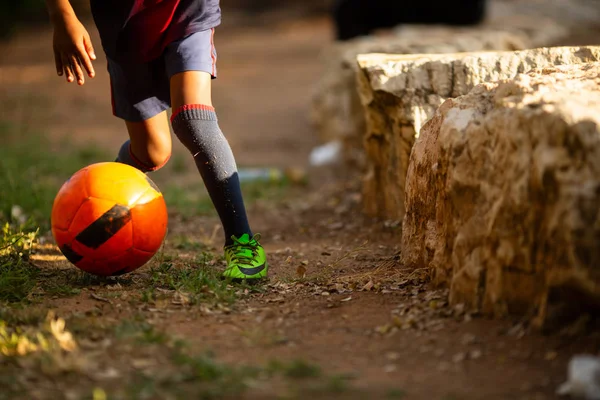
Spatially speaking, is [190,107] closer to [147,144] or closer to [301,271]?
[147,144]

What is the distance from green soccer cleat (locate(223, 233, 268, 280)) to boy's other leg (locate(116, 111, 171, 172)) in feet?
2.46

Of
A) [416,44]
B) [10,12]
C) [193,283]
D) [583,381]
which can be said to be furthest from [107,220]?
[10,12]

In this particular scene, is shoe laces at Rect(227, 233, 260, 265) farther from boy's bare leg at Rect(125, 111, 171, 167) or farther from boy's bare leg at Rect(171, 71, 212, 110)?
boy's bare leg at Rect(125, 111, 171, 167)

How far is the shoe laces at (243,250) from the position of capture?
3156 mm

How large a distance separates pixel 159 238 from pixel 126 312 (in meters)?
0.43

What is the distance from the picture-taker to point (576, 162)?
7.14ft

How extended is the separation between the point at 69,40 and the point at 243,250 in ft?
3.87

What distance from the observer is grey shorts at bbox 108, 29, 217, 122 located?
313 centimetres

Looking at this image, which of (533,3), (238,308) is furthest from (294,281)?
(533,3)

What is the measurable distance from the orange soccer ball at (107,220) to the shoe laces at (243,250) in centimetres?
33

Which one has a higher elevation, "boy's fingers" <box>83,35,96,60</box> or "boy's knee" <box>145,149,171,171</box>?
"boy's fingers" <box>83,35,96,60</box>

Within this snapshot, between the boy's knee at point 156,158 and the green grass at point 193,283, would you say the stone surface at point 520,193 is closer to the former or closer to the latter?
the green grass at point 193,283

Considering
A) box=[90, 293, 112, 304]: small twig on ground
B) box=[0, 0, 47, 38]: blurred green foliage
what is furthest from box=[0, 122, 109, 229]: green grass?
box=[0, 0, 47, 38]: blurred green foliage

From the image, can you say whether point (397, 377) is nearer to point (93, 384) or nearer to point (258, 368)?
point (258, 368)
